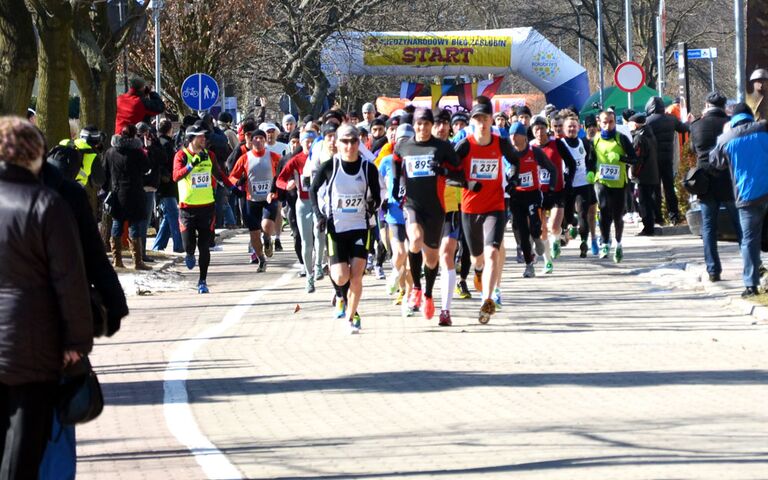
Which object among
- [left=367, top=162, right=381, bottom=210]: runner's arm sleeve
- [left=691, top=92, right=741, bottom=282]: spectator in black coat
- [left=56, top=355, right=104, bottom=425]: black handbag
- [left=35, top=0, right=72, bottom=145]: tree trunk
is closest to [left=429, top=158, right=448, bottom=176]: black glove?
[left=367, top=162, right=381, bottom=210]: runner's arm sleeve

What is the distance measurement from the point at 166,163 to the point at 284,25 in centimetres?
2260

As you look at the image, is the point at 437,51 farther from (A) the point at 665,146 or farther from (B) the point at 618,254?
(B) the point at 618,254

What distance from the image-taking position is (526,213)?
18.6 meters

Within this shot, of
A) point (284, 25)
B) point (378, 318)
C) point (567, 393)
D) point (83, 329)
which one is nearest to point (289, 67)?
point (284, 25)

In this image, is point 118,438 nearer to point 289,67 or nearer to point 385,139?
point 385,139

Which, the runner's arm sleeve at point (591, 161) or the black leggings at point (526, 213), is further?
the runner's arm sleeve at point (591, 161)

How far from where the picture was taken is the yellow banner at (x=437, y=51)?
4459 centimetres

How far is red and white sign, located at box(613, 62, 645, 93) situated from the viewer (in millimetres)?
29031

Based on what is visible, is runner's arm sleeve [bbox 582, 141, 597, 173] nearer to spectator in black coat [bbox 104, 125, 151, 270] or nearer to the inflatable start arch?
spectator in black coat [bbox 104, 125, 151, 270]

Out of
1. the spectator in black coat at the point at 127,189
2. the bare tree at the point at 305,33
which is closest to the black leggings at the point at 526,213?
the spectator in black coat at the point at 127,189

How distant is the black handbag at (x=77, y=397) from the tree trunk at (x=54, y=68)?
1447cm

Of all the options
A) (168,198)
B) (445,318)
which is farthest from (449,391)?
(168,198)

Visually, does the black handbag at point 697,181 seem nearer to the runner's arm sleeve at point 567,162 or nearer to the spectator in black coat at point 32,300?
the runner's arm sleeve at point 567,162

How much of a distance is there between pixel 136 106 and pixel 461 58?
897 inches
